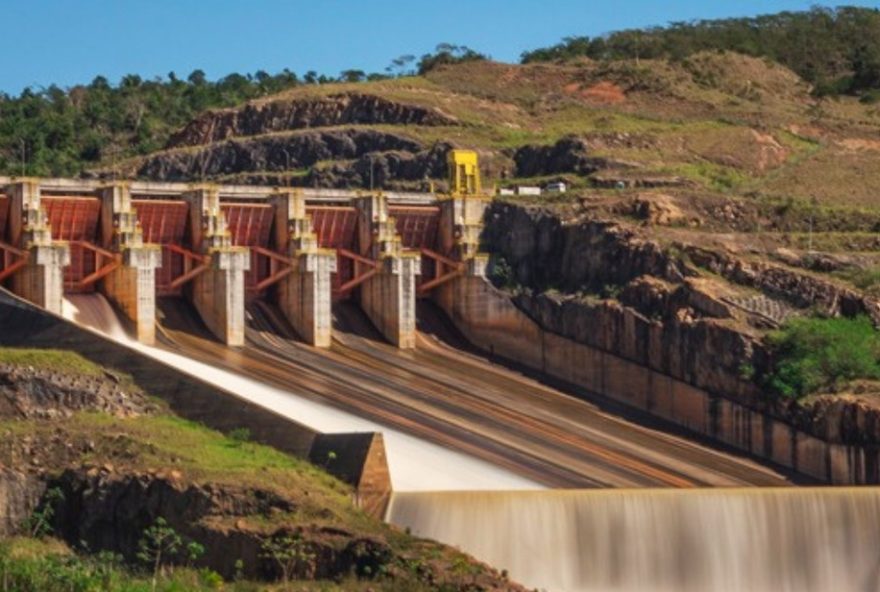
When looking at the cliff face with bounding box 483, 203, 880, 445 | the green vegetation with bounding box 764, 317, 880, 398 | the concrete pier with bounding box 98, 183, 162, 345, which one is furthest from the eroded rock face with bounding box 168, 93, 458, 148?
the green vegetation with bounding box 764, 317, 880, 398

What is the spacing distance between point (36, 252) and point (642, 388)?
69.1ft

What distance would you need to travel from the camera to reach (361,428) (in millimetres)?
72000

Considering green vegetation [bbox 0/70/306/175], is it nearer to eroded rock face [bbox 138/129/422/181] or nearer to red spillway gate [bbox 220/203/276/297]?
eroded rock face [bbox 138/129/422/181]

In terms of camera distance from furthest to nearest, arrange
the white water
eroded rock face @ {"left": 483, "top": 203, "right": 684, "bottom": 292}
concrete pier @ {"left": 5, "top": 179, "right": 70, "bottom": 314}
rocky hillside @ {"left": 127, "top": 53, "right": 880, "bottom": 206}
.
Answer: rocky hillside @ {"left": 127, "top": 53, "right": 880, "bottom": 206}
eroded rock face @ {"left": 483, "top": 203, "right": 684, "bottom": 292}
concrete pier @ {"left": 5, "top": 179, "right": 70, "bottom": 314}
the white water

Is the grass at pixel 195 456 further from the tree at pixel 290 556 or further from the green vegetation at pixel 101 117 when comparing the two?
the green vegetation at pixel 101 117

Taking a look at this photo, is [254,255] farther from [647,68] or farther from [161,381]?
[647,68]

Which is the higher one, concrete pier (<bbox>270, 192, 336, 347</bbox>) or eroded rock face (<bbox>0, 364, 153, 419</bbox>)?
concrete pier (<bbox>270, 192, 336, 347</bbox>)

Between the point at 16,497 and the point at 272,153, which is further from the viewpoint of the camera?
the point at 272,153

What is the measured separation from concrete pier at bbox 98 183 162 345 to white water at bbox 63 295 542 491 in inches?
28.5

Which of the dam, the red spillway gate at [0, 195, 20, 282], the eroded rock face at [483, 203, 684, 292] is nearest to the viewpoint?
the dam

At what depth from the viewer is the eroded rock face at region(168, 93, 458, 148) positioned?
355ft

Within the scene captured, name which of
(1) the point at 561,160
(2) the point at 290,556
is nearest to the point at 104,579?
(2) the point at 290,556

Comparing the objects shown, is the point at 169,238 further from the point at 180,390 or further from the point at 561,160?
the point at 561,160

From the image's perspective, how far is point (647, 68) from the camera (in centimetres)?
12031
